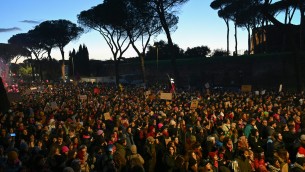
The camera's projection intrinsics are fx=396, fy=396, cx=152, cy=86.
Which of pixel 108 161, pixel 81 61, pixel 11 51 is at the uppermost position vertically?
pixel 11 51

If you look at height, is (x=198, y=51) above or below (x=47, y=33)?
below

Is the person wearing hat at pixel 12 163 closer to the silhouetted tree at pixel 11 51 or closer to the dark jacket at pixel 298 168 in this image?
the dark jacket at pixel 298 168

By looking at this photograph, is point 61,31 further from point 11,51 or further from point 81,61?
point 11,51

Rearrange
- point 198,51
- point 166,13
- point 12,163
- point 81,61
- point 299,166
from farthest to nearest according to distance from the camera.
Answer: point 81,61, point 198,51, point 166,13, point 12,163, point 299,166

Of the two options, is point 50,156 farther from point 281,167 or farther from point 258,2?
point 258,2

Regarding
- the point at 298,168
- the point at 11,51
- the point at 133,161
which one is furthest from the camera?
the point at 11,51

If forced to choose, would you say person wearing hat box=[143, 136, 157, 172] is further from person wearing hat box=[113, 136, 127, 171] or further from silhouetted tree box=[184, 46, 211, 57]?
silhouetted tree box=[184, 46, 211, 57]

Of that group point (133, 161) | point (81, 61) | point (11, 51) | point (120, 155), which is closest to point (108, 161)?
point (120, 155)

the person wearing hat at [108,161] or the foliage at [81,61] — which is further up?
the foliage at [81,61]

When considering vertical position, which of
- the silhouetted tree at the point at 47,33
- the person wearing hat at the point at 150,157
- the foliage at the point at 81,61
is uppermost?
the silhouetted tree at the point at 47,33

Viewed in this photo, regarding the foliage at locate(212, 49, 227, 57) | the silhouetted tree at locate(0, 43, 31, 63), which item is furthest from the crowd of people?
the silhouetted tree at locate(0, 43, 31, 63)

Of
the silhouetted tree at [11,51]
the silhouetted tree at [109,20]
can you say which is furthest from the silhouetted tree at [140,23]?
the silhouetted tree at [11,51]

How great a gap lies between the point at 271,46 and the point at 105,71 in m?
31.1

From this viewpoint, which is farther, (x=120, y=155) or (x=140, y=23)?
(x=140, y=23)
